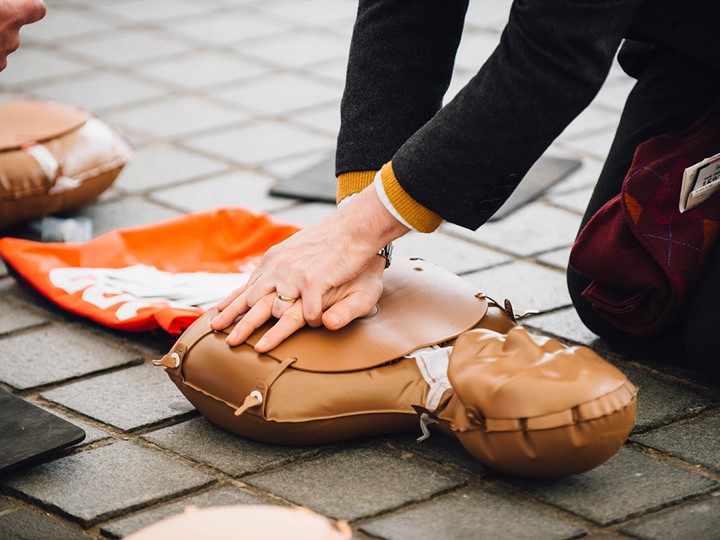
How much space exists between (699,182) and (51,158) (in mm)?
1557

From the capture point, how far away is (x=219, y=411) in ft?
5.70

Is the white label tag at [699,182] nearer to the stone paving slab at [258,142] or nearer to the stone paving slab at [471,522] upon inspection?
the stone paving slab at [471,522]

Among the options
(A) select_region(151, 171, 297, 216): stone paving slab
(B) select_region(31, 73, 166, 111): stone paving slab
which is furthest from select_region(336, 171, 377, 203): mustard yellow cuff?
(B) select_region(31, 73, 166, 111): stone paving slab

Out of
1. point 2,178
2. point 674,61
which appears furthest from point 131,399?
point 674,61

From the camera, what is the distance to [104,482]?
1647 millimetres

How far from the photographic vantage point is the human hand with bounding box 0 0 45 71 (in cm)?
186

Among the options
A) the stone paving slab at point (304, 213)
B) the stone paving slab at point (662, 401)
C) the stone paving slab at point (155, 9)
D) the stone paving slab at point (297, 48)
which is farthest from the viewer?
the stone paving slab at point (155, 9)

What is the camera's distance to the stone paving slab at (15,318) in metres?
2.23

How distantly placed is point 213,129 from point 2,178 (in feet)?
3.12

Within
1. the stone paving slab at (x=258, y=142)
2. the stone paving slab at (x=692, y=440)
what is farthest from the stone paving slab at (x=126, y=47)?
the stone paving slab at (x=692, y=440)

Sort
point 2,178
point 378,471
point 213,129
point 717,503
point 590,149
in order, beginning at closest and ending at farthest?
point 717,503, point 378,471, point 2,178, point 590,149, point 213,129

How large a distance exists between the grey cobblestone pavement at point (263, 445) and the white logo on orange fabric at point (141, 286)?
66 mm

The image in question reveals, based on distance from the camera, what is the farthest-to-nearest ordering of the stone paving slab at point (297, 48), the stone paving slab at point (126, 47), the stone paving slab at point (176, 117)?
the stone paving slab at point (126, 47), the stone paving slab at point (297, 48), the stone paving slab at point (176, 117)

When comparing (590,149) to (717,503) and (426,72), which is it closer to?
(426,72)
